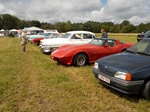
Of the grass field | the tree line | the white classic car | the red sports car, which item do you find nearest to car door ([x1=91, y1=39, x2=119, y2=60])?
the red sports car

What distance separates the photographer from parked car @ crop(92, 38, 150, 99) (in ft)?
11.8

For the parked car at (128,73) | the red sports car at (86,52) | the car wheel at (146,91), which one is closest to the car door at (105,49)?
the red sports car at (86,52)

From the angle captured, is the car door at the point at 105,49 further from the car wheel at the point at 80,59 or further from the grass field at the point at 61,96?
the grass field at the point at 61,96

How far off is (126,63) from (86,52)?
3.12 meters

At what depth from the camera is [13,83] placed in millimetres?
4934

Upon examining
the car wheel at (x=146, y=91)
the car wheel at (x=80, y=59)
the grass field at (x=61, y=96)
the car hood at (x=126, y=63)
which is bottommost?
the grass field at (x=61, y=96)

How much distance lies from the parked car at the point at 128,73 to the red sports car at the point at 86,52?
7.93 feet

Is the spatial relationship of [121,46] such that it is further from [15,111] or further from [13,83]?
[15,111]

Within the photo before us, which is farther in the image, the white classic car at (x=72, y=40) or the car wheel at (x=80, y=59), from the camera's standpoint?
the white classic car at (x=72, y=40)

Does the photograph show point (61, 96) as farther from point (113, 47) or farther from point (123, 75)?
point (113, 47)

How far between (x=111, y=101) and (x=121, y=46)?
4.49 meters

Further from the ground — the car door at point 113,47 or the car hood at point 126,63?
the car door at point 113,47

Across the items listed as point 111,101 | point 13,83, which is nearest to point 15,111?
point 13,83

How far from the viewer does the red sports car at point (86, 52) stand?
6832 mm
